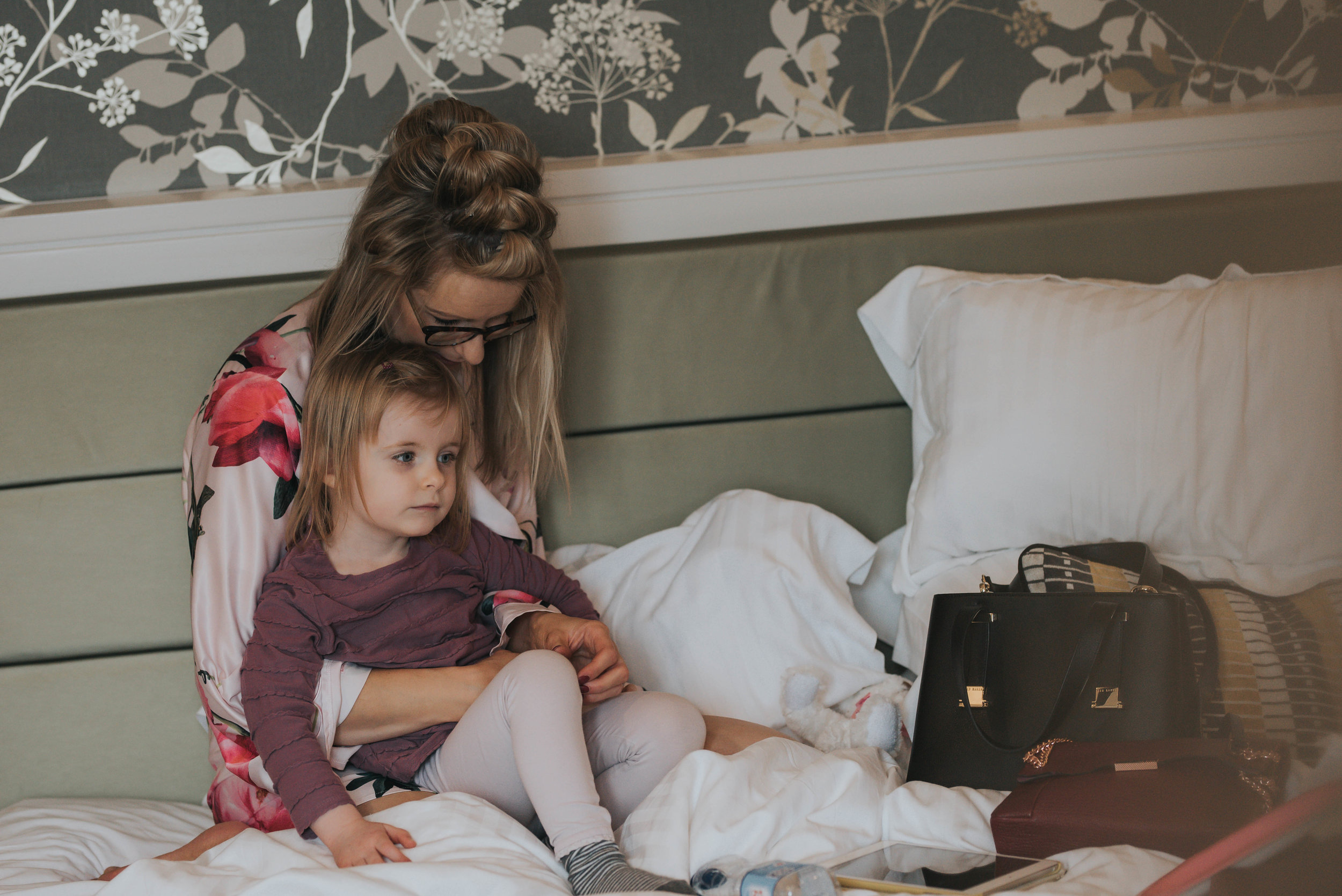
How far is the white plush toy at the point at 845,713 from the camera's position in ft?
4.18

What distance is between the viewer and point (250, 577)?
3.95ft

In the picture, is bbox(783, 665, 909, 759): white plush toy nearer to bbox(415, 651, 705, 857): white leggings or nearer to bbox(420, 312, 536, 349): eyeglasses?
bbox(415, 651, 705, 857): white leggings

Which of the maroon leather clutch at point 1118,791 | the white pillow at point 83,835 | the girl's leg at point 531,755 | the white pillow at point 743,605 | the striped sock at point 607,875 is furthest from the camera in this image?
the white pillow at point 743,605

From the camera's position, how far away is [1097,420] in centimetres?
133

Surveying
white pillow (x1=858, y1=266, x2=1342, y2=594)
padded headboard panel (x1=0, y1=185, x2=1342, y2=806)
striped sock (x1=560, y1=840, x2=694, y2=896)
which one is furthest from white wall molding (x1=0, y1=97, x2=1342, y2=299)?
striped sock (x1=560, y1=840, x2=694, y2=896)

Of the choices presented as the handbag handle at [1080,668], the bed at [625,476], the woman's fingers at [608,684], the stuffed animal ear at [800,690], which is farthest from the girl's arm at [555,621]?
the handbag handle at [1080,668]

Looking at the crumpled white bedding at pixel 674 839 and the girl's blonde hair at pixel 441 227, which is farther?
the girl's blonde hair at pixel 441 227

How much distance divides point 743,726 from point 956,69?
1163mm

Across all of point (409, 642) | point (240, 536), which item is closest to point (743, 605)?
point (409, 642)

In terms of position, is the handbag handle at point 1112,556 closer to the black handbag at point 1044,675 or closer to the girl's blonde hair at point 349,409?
the black handbag at point 1044,675

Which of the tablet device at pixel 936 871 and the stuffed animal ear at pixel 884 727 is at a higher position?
the tablet device at pixel 936 871

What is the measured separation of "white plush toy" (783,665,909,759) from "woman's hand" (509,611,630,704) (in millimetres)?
250

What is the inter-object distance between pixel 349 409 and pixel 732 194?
0.70 metres

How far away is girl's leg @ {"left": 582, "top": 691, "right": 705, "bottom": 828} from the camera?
1182 millimetres
